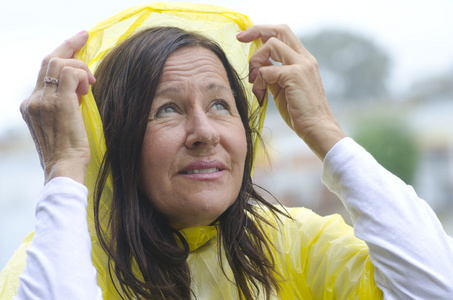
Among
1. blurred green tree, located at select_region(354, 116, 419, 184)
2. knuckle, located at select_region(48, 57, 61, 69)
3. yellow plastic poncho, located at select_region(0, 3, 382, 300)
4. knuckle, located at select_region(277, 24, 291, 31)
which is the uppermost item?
knuckle, located at select_region(277, 24, 291, 31)

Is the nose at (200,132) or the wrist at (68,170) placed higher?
the nose at (200,132)

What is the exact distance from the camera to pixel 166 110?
1.51 m

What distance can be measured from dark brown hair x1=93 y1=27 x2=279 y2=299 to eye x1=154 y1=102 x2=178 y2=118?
32 mm

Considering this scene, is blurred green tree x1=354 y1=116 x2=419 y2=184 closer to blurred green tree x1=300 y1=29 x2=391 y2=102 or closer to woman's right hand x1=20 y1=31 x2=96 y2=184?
blurred green tree x1=300 y1=29 x2=391 y2=102

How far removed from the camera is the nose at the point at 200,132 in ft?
4.70

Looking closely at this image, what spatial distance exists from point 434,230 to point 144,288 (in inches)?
29.3

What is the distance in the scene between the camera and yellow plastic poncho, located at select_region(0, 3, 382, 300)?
1.49 m

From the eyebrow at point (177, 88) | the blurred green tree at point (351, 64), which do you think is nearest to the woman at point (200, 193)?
the eyebrow at point (177, 88)

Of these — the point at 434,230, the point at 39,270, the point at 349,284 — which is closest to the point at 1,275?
the point at 39,270

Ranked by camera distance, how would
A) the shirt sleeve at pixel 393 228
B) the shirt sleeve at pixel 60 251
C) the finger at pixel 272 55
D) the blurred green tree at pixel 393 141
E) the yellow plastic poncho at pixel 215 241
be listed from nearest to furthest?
the shirt sleeve at pixel 60 251, the shirt sleeve at pixel 393 228, the yellow plastic poncho at pixel 215 241, the finger at pixel 272 55, the blurred green tree at pixel 393 141

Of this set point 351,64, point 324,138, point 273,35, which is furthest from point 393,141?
point 324,138

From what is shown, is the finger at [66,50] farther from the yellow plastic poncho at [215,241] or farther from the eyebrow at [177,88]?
the eyebrow at [177,88]

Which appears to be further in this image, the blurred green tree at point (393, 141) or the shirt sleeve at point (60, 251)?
the blurred green tree at point (393, 141)

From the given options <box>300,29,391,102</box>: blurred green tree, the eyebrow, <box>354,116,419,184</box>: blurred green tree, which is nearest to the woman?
the eyebrow
